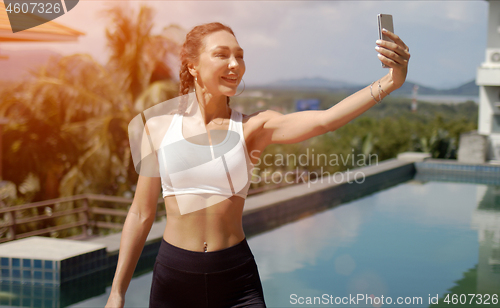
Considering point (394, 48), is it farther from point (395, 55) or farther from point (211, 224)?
point (211, 224)

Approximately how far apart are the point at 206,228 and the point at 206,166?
20 centimetres

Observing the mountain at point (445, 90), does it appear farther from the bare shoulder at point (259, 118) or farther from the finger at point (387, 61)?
the finger at point (387, 61)

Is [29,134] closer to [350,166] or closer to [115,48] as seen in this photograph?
[115,48]

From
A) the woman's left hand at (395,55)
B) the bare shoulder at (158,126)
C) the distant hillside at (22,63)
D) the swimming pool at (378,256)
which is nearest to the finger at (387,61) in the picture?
the woman's left hand at (395,55)

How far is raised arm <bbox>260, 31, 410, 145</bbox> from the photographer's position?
4.17 feet

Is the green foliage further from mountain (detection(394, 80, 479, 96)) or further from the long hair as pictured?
mountain (detection(394, 80, 479, 96))

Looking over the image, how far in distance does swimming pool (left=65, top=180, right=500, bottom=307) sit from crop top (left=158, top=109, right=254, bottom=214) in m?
3.29

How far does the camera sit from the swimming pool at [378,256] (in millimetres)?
4953

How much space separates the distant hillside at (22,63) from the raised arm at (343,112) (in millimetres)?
7554

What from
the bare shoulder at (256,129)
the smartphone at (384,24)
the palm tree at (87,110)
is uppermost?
the smartphone at (384,24)

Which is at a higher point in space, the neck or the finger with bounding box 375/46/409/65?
the finger with bounding box 375/46/409/65

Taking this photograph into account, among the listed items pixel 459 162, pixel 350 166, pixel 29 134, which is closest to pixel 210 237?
pixel 29 134

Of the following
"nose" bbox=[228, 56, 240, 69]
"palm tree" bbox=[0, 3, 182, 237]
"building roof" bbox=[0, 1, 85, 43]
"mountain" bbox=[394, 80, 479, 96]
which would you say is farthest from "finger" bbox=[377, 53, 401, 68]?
"mountain" bbox=[394, 80, 479, 96]

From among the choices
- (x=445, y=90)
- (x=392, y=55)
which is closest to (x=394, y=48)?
(x=392, y=55)
